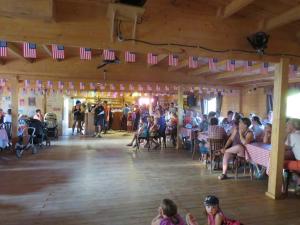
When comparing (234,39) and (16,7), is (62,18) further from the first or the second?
(234,39)

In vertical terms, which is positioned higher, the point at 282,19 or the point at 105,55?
the point at 282,19

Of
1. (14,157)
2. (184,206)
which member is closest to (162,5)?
(184,206)

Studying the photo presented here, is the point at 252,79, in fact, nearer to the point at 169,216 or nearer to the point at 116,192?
the point at 116,192

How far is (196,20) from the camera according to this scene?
3.50 metres

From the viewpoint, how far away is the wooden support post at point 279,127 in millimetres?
3791

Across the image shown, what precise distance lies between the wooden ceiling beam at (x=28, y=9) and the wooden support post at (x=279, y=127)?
333 cm

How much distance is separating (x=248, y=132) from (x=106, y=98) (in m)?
11.9

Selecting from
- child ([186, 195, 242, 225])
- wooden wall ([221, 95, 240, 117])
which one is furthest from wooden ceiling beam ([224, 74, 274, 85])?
child ([186, 195, 242, 225])

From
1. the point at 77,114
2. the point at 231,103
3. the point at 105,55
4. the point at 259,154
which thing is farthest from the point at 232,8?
the point at 77,114

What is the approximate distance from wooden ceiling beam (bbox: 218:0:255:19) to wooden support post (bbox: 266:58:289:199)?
1.19 meters

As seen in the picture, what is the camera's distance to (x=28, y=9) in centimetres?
260

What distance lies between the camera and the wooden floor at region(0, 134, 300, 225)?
3.08 meters

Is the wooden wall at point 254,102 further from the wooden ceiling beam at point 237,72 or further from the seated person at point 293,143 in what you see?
the seated person at point 293,143

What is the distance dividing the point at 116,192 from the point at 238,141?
2.59 metres
